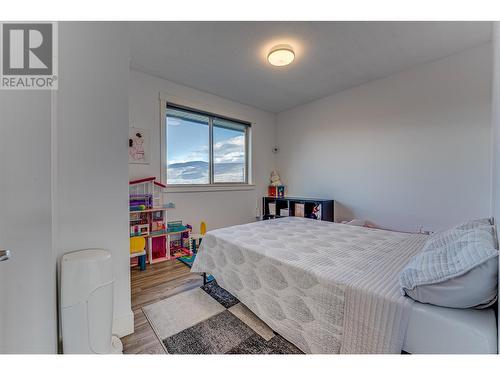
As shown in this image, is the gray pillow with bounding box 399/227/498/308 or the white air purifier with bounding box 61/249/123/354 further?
the white air purifier with bounding box 61/249/123/354

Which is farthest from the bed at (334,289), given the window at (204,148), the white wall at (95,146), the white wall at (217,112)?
the window at (204,148)

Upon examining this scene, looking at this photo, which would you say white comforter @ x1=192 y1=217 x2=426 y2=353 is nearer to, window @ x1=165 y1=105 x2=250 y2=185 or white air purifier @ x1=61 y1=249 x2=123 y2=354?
white air purifier @ x1=61 y1=249 x2=123 y2=354

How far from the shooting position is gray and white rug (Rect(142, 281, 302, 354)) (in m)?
1.27

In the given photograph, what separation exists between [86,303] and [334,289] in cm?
131

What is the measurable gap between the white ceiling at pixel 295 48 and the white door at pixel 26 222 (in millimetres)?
1557

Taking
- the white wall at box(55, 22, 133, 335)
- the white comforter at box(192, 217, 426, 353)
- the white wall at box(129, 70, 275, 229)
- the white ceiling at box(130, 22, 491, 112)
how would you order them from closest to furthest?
1. the white comforter at box(192, 217, 426, 353)
2. the white wall at box(55, 22, 133, 335)
3. the white ceiling at box(130, 22, 491, 112)
4. the white wall at box(129, 70, 275, 229)

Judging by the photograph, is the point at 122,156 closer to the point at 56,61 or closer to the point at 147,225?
the point at 56,61

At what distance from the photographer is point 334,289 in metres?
1.06

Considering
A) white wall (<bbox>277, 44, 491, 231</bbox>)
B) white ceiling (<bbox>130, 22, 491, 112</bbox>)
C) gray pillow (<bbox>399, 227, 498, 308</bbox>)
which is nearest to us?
gray pillow (<bbox>399, 227, 498, 308</bbox>)

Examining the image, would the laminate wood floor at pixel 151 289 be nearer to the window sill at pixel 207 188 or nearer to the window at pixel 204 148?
the window sill at pixel 207 188

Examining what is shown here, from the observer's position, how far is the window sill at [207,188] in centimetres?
307

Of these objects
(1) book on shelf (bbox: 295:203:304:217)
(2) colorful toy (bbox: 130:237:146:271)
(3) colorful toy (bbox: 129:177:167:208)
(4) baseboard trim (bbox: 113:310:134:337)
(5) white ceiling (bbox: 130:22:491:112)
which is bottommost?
(4) baseboard trim (bbox: 113:310:134:337)

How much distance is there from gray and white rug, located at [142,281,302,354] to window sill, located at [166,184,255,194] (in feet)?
5.21

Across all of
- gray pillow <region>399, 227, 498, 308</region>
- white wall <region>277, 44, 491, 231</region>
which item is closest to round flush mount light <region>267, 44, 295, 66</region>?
Result: white wall <region>277, 44, 491, 231</region>
